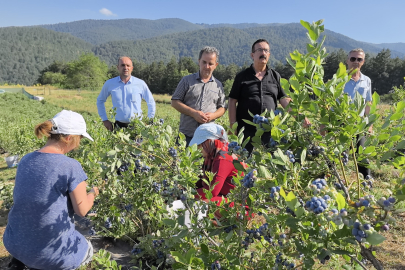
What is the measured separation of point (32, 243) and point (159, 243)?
83 centimetres

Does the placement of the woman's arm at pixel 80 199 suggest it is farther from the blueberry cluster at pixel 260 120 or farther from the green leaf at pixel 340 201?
the green leaf at pixel 340 201

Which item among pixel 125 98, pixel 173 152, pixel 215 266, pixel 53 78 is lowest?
pixel 53 78

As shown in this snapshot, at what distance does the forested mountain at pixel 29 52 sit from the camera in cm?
12975

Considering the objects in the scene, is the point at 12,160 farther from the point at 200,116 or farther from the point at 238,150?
the point at 238,150

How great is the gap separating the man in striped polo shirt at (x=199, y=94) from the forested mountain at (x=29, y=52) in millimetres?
122631

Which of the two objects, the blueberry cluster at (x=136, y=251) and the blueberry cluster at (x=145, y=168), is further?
the blueberry cluster at (x=136, y=251)

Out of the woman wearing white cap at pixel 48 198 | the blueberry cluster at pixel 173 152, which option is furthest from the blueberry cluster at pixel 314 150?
the woman wearing white cap at pixel 48 198

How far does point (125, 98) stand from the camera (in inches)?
168

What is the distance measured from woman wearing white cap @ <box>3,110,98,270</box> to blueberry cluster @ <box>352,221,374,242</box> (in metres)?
1.65

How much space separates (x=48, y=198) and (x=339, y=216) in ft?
5.67

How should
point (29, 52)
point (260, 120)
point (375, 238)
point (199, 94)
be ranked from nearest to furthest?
point (375, 238) → point (260, 120) → point (199, 94) → point (29, 52)

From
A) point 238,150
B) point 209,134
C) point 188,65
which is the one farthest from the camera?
point 188,65

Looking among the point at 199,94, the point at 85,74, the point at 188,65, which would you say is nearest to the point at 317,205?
the point at 199,94

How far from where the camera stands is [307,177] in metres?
1.44
